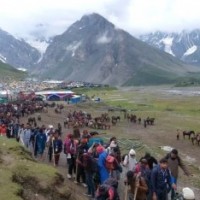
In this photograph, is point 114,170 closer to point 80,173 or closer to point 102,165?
point 102,165

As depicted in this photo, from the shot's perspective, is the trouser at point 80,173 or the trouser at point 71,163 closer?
the trouser at point 80,173

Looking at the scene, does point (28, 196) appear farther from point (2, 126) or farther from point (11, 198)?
point (2, 126)

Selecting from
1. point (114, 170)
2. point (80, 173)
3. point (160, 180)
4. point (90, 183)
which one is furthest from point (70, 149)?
point (160, 180)

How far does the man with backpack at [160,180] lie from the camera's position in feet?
49.2

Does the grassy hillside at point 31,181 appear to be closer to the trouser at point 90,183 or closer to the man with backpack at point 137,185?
the trouser at point 90,183

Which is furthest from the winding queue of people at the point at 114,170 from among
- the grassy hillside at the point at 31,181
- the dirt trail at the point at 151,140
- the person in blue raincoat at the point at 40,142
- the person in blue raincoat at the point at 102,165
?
the grassy hillside at the point at 31,181

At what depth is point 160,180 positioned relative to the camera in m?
15.0

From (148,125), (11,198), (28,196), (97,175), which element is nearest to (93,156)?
(97,175)

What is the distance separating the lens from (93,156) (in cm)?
1886

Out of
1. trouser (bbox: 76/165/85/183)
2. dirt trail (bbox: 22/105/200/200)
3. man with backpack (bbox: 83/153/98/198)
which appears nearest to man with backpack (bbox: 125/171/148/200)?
man with backpack (bbox: 83/153/98/198)

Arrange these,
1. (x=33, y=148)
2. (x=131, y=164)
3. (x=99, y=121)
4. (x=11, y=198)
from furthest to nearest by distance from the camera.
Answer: (x=99, y=121) < (x=33, y=148) < (x=131, y=164) < (x=11, y=198)

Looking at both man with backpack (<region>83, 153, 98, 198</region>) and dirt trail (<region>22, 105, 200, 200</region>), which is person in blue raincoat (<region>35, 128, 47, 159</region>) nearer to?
dirt trail (<region>22, 105, 200, 200</region>)

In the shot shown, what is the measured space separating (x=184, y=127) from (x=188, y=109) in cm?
3599

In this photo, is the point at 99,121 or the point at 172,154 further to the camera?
the point at 99,121
